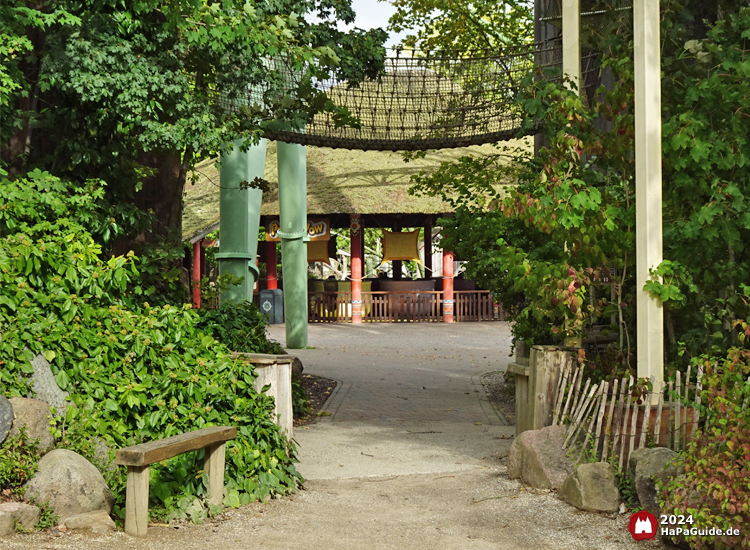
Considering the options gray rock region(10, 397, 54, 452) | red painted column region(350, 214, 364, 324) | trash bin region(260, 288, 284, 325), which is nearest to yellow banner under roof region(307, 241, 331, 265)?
red painted column region(350, 214, 364, 324)

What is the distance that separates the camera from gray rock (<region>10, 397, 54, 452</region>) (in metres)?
5.06

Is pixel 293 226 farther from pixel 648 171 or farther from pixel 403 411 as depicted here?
pixel 648 171

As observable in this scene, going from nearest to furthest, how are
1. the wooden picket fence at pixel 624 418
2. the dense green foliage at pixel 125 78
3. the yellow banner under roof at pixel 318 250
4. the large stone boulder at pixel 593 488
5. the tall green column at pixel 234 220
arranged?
the large stone boulder at pixel 593 488
the wooden picket fence at pixel 624 418
the dense green foliage at pixel 125 78
the tall green column at pixel 234 220
the yellow banner under roof at pixel 318 250

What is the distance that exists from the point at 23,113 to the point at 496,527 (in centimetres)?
481

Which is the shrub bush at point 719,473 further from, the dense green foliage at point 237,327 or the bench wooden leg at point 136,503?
the dense green foliage at point 237,327

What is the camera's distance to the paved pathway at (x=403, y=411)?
7031 mm

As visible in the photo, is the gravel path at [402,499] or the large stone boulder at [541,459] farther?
the large stone boulder at [541,459]

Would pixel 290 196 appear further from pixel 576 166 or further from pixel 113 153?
pixel 576 166

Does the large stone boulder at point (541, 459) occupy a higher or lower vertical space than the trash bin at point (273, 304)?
lower

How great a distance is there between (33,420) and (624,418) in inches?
147

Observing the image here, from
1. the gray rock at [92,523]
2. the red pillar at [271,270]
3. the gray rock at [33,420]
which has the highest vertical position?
the red pillar at [271,270]

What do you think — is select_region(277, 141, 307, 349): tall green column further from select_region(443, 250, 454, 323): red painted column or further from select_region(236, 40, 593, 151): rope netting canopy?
select_region(443, 250, 454, 323): red painted column

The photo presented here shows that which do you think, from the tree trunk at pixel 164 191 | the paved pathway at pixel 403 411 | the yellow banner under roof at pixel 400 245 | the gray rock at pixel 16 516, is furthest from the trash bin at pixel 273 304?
the gray rock at pixel 16 516

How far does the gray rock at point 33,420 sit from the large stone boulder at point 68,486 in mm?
181
